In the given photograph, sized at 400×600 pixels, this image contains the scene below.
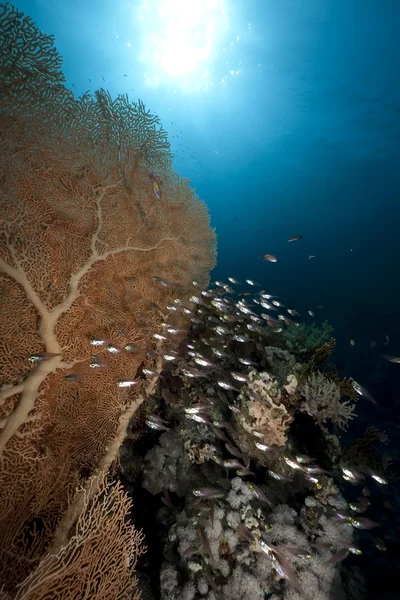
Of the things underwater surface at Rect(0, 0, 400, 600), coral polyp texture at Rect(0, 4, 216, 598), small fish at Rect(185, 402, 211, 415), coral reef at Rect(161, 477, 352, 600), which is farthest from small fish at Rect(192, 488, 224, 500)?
coral polyp texture at Rect(0, 4, 216, 598)

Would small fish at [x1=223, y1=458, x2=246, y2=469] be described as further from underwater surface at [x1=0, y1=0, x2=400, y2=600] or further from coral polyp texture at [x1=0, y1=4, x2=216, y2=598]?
coral polyp texture at [x1=0, y1=4, x2=216, y2=598]

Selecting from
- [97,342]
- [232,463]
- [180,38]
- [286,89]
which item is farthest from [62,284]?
[286,89]

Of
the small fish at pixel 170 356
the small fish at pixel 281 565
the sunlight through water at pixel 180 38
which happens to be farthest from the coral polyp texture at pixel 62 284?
the sunlight through water at pixel 180 38

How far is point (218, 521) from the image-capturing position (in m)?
3.69

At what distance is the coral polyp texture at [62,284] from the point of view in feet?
11.0

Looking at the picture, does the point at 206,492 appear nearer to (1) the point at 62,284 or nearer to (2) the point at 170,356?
(2) the point at 170,356

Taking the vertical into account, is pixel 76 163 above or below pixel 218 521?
above

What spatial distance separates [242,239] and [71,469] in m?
137

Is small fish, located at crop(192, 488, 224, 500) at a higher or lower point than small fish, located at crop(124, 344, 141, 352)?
lower

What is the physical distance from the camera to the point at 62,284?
3941 millimetres

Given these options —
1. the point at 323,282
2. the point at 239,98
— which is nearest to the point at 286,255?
the point at 323,282

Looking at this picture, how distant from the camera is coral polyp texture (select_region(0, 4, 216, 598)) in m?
3.35

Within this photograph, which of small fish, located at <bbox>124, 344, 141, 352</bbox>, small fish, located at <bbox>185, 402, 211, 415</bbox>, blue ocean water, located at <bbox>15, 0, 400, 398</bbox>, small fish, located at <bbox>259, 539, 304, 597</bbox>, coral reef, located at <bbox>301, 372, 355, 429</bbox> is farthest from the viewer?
blue ocean water, located at <bbox>15, 0, 400, 398</bbox>

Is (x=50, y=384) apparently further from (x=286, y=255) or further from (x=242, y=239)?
(x=242, y=239)
